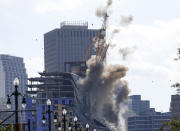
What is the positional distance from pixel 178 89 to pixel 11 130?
17506 millimetres

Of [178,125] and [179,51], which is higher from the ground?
[179,51]

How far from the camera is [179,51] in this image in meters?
56.7

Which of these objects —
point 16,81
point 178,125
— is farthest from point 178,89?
point 16,81

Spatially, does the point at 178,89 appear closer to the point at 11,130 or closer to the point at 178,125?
the point at 178,125

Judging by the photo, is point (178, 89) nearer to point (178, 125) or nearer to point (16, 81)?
point (178, 125)

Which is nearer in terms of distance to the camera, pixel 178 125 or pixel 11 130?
pixel 178 125

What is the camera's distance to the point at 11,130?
6291cm

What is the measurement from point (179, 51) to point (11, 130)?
61.1ft

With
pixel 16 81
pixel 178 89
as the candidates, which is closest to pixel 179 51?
pixel 178 89

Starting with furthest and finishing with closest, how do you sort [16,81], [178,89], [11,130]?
[11,130], [178,89], [16,81]

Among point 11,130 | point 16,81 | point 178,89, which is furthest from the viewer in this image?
point 11,130

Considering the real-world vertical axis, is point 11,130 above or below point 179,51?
below

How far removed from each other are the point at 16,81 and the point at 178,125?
1635 centimetres

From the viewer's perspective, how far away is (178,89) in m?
56.3
